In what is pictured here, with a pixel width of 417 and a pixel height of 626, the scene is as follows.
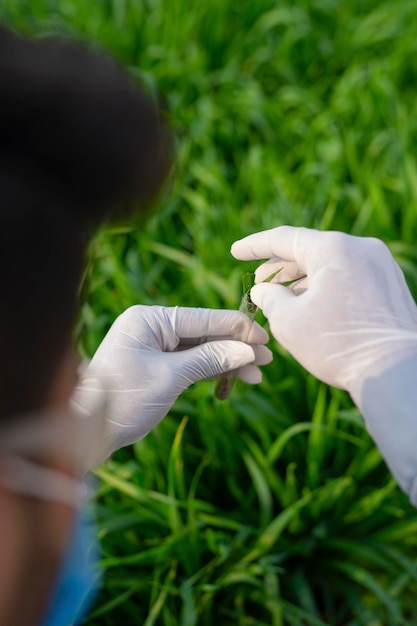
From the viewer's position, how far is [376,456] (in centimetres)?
138

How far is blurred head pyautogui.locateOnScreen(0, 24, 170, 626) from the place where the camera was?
506 mm

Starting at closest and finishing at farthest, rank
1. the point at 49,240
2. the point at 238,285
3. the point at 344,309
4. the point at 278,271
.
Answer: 1. the point at 49,240
2. the point at 344,309
3. the point at 278,271
4. the point at 238,285

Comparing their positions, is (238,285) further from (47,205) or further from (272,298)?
(47,205)

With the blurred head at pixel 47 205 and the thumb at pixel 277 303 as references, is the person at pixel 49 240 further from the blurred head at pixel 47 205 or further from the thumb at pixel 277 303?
the thumb at pixel 277 303

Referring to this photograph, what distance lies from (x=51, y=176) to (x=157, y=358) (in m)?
0.49

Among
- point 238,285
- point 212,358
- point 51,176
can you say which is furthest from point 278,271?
point 51,176

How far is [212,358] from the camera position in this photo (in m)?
1.01

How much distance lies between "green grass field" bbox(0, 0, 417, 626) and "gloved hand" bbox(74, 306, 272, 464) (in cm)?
11

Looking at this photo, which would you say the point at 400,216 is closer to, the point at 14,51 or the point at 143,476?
the point at 143,476

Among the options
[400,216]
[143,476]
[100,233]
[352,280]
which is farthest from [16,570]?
[400,216]

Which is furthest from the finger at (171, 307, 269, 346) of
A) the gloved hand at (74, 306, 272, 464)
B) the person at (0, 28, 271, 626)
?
the person at (0, 28, 271, 626)

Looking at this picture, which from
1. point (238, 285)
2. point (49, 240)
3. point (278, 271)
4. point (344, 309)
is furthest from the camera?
point (238, 285)

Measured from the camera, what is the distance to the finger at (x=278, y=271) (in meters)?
1.05

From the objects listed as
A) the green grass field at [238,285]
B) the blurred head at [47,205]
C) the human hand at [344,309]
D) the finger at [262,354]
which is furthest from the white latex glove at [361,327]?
the blurred head at [47,205]
